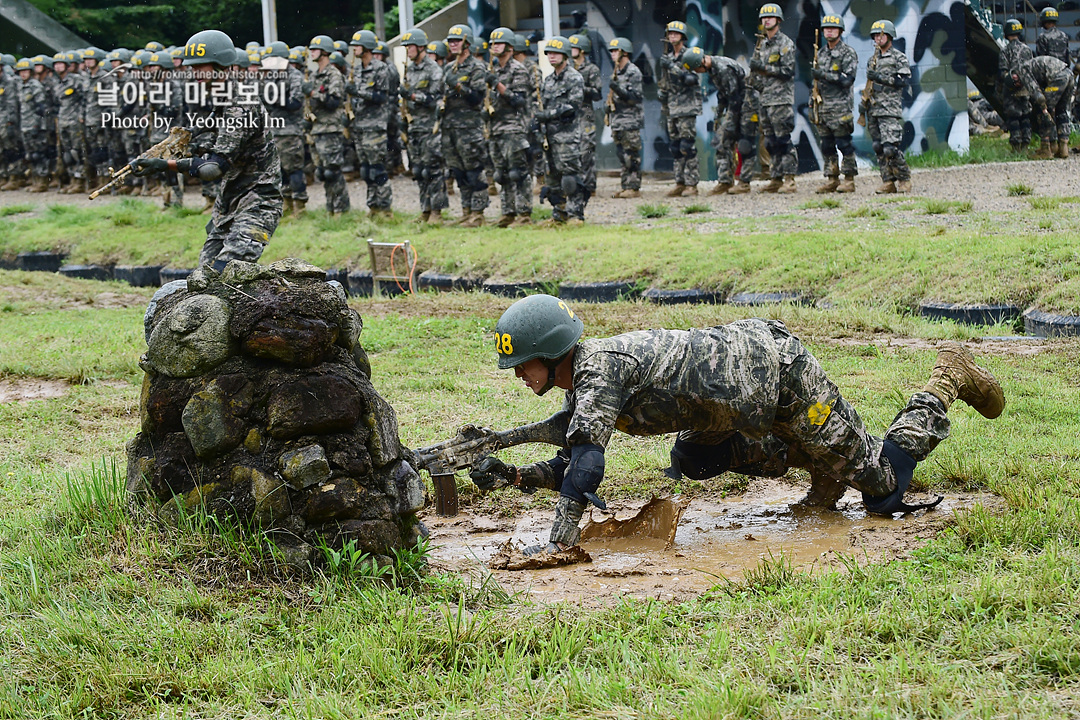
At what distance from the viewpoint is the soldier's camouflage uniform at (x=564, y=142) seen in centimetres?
1464

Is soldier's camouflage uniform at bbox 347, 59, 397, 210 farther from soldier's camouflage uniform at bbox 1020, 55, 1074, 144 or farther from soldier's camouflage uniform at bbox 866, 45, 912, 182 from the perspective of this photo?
soldier's camouflage uniform at bbox 1020, 55, 1074, 144

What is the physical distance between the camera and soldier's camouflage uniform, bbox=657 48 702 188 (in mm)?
16734

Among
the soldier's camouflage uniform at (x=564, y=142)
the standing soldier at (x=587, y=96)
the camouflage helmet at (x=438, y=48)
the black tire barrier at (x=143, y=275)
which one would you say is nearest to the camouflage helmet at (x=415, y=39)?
the camouflage helmet at (x=438, y=48)

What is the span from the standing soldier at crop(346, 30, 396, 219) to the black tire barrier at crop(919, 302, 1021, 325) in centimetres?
872

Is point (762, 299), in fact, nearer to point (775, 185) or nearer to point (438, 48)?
point (775, 185)

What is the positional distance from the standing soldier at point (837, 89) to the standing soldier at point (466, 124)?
4349mm

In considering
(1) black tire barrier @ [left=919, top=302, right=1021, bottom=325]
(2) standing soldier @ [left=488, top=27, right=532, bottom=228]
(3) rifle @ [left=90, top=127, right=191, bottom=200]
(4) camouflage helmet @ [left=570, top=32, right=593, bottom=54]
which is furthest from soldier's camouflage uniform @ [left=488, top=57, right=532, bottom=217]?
(1) black tire barrier @ [left=919, top=302, right=1021, bottom=325]

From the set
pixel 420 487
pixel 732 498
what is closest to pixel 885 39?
pixel 732 498

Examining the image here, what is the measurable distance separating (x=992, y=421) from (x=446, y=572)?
345 centimetres

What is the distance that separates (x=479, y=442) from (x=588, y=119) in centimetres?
1340

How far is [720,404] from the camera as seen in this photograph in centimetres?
471

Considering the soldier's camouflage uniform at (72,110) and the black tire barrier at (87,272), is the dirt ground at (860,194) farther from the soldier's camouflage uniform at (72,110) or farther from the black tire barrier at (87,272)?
the soldier's camouflage uniform at (72,110)

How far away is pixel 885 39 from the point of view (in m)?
14.9

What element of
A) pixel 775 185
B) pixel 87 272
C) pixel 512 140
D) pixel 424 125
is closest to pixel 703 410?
pixel 512 140
